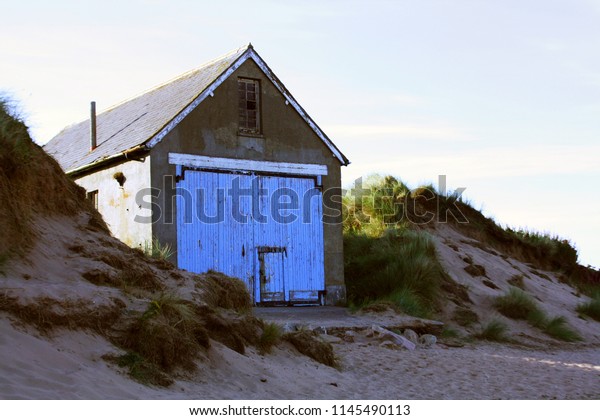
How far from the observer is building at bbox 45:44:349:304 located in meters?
16.6

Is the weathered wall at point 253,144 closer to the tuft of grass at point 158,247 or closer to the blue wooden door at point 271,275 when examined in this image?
the tuft of grass at point 158,247

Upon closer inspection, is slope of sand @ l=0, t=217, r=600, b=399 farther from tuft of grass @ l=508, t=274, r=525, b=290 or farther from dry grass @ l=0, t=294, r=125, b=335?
tuft of grass @ l=508, t=274, r=525, b=290

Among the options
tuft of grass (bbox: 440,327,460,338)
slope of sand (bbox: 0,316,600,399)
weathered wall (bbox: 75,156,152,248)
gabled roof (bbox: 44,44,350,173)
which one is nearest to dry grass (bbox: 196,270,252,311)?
slope of sand (bbox: 0,316,600,399)

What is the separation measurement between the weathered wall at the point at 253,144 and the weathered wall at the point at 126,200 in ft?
1.11

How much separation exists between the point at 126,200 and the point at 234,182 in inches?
89.6

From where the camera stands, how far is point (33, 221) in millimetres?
10547

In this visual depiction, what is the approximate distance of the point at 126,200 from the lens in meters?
17.1

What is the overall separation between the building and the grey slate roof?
0.23 feet

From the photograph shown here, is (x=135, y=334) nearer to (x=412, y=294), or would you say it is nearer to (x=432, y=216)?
(x=412, y=294)

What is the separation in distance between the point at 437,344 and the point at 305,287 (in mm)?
4083

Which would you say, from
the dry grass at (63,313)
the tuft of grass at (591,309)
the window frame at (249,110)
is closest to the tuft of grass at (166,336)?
the dry grass at (63,313)

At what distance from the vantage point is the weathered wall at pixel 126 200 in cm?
1645

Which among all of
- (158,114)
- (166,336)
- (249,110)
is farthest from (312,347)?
(158,114)
